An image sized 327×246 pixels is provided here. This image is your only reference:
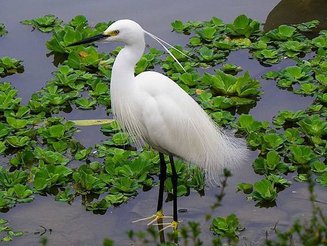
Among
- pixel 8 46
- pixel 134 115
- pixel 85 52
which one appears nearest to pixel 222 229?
pixel 134 115

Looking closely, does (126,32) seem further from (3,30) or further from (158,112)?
(3,30)

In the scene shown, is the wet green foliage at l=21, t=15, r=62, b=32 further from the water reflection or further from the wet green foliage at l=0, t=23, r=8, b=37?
the water reflection

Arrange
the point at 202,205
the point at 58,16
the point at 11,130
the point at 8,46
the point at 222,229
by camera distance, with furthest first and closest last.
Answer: the point at 58,16
the point at 8,46
the point at 11,130
the point at 202,205
the point at 222,229

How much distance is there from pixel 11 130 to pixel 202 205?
1.41 m

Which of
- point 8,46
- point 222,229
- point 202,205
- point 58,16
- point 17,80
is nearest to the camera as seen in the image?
point 222,229

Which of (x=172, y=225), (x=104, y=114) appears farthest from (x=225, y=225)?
(x=104, y=114)

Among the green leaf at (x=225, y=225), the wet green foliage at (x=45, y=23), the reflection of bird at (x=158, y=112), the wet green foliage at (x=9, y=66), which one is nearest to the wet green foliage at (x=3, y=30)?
the wet green foliage at (x=45, y=23)

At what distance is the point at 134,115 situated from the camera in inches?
166

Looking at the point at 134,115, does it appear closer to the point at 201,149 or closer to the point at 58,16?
the point at 201,149

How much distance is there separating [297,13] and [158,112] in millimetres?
3225

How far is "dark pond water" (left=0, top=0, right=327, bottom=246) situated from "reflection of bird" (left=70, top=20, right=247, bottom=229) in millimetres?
287

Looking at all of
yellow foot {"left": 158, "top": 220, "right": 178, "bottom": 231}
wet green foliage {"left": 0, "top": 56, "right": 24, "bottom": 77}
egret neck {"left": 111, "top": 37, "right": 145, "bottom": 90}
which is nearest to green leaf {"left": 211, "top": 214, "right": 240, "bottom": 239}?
yellow foot {"left": 158, "top": 220, "right": 178, "bottom": 231}

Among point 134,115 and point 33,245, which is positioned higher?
point 134,115

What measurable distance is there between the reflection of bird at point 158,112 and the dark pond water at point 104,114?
29 cm
